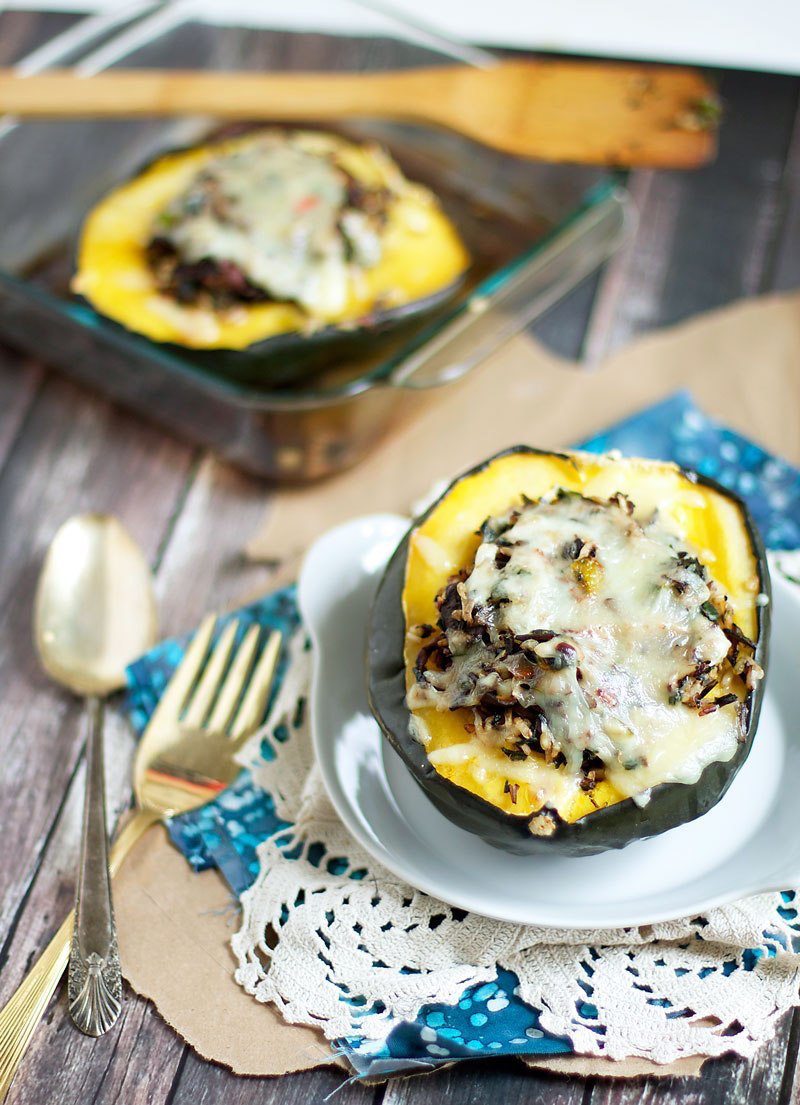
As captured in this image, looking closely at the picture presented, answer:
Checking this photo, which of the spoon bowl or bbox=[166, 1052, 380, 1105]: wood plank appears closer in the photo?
bbox=[166, 1052, 380, 1105]: wood plank

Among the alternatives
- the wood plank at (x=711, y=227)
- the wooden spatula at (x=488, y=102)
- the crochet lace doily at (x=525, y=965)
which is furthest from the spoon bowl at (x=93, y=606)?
the wood plank at (x=711, y=227)

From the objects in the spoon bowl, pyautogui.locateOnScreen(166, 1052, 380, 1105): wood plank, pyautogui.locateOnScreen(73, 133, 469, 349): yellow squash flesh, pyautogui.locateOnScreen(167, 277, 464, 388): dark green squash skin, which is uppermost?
pyautogui.locateOnScreen(73, 133, 469, 349): yellow squash flesh

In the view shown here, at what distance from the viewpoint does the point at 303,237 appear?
7.41ft

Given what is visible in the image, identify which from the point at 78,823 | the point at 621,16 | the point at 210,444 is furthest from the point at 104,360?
the point at 621,16

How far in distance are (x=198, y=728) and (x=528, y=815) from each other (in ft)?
1.95

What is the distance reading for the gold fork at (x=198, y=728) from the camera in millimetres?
1651

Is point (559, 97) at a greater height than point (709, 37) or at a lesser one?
greater

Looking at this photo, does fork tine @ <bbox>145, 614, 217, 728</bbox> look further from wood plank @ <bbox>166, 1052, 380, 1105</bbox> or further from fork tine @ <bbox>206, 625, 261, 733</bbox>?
wood plank @ <bbox>166, 1052, 380, 1105</bbox>

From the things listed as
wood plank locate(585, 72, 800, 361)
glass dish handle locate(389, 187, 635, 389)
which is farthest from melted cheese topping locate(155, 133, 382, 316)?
wood plank locate(585, 72, 800, 361)

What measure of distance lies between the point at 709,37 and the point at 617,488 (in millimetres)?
2289

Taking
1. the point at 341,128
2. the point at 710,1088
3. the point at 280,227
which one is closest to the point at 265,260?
the point at 280,227

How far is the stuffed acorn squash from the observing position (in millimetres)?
2199

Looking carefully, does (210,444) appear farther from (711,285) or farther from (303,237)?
(711,285)

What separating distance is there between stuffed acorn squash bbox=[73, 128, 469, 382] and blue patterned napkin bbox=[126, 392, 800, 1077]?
52 cm
